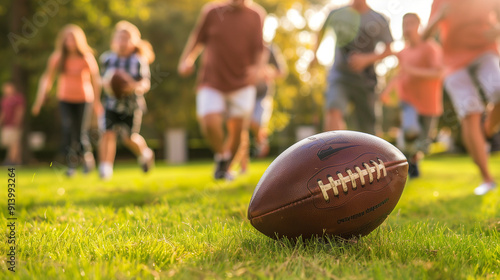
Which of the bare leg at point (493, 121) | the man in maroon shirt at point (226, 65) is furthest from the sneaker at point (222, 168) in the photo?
the bare leg at point (493, 121)

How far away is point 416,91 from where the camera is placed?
264 inches

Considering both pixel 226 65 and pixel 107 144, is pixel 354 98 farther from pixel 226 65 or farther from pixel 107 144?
pixel 107 144

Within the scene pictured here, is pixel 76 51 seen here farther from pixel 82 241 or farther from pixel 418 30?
pixel 82 241

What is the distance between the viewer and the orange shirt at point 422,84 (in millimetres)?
6656

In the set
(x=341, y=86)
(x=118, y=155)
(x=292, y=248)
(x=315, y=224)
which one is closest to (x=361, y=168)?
(x=315, y=224)

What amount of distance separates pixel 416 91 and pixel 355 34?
6.07 feet

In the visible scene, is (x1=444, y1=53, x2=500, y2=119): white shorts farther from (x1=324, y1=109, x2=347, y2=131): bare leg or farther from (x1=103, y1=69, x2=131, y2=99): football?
(x1=103, y1=69, x2=131, y2=99): football

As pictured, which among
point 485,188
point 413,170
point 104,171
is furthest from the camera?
point 104,171

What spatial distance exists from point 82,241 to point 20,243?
0.28 metres

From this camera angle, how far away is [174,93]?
20.4 metres

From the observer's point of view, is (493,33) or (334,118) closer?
(493,33)

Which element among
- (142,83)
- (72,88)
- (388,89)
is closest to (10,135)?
(72,88)

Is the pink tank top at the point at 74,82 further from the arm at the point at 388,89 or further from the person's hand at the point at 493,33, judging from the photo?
the person's hand at the point at 493,33

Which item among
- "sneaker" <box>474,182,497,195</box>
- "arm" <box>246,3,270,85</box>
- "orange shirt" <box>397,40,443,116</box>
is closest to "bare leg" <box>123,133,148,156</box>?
"arm" <box>246,3,270,85</box>
